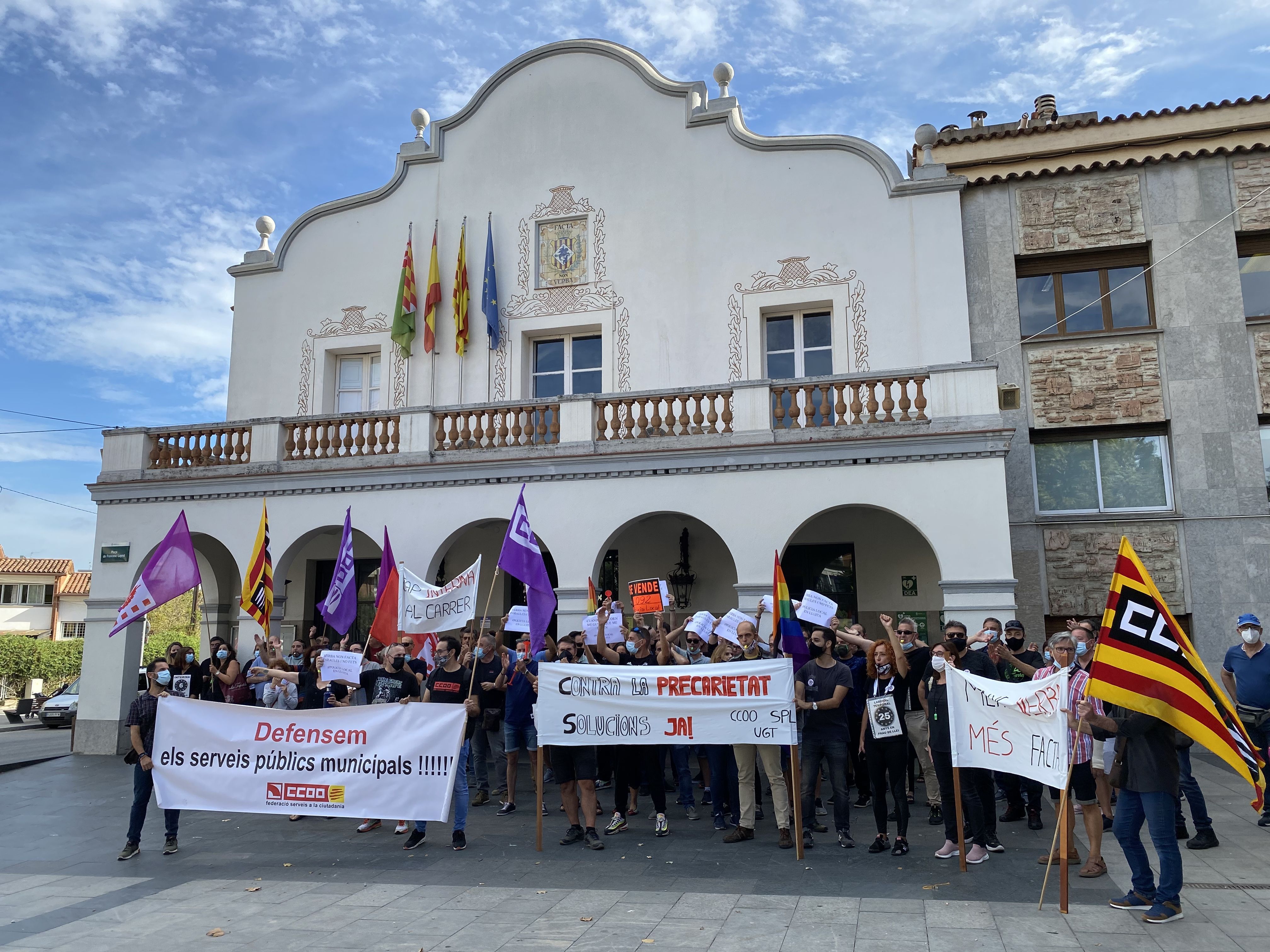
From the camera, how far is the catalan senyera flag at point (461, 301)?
18.5 m

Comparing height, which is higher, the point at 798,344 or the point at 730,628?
the point at 798,344

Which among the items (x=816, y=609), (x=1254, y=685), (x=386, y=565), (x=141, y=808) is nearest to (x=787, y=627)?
(x=816, y=609)

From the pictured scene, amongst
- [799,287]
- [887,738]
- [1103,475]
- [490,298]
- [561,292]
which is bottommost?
[887,738]

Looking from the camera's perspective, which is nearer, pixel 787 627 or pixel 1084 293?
pixel 787 627

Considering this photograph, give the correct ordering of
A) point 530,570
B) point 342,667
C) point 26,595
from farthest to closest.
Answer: point 26,595 < point 342,667 < point 530,570

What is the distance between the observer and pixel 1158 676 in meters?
6.58

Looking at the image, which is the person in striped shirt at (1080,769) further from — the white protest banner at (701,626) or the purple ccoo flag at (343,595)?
the purple ccoo flag at (343,595)

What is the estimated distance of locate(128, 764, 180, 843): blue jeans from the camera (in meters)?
9.23

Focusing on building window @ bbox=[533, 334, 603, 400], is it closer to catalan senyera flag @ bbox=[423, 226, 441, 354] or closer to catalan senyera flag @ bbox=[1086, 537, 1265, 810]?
catalan senyera flag @ bbox=[423, 226, 441, 354]

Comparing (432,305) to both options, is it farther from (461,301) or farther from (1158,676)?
(1158,676)

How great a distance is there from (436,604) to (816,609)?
528 cm

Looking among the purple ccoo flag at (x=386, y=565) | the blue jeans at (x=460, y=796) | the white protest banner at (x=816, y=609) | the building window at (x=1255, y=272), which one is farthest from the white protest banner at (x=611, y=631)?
the building window at (x=1255, y=272)

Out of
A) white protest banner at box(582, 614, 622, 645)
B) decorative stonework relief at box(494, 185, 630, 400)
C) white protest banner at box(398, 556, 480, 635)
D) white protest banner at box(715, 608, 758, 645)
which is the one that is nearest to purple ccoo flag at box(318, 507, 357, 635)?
white protest banner at box(398, 556, 480, 635)

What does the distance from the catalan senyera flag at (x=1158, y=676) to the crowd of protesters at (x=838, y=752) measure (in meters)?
0.21
